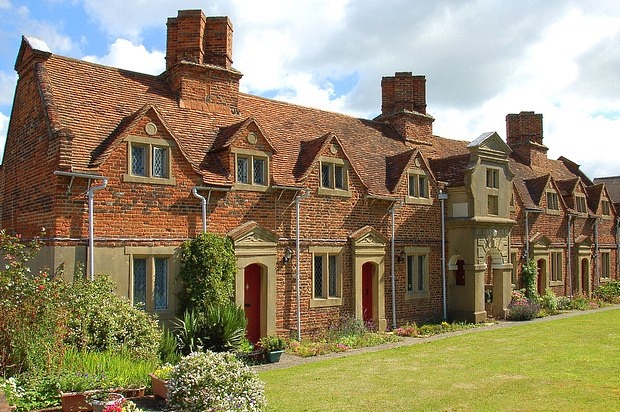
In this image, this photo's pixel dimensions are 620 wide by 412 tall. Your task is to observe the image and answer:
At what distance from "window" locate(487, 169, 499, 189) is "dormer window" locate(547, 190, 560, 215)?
286 inches

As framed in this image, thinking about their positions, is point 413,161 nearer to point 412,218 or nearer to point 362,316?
point 412,218

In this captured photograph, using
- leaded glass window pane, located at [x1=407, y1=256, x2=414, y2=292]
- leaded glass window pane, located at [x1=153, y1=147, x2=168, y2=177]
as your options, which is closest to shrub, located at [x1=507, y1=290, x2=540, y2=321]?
leaded glass window pane, located at [x1=407, y1=256, x2=414, y2=292]

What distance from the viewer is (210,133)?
1914cm

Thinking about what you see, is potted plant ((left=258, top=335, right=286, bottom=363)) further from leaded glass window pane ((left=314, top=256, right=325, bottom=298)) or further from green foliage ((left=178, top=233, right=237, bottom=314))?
leaded glass window pane ((left=314, top=256, right=325, bottom=298))

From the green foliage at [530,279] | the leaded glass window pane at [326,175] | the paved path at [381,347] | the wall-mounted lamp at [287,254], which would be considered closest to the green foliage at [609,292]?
the green foliage at [530,279]

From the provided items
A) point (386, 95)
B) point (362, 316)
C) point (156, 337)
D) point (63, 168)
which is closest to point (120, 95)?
point (63, 168)

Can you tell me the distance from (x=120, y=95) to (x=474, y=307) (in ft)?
50.5

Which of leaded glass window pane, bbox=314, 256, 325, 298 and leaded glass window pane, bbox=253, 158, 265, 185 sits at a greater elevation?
leaded glass window pane, bbox=253, 158, 265, 185

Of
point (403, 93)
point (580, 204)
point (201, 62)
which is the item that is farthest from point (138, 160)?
point (580, 204)

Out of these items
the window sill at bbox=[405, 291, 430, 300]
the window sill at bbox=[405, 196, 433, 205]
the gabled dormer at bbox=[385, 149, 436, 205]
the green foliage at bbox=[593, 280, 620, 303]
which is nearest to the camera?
the window sill at bbox=[405, 291, 430, 300]

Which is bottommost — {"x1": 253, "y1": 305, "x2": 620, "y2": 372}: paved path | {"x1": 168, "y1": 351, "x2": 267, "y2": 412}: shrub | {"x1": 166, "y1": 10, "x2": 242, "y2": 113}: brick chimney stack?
{"x1": 253, "y1": 305, "x2": 620, "y2": 372}: paved path

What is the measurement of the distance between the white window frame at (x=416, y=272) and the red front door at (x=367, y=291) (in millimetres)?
1774

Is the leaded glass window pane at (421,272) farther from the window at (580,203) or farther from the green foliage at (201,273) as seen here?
the window at (580,203)

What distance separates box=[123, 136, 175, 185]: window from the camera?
52.3 feet
